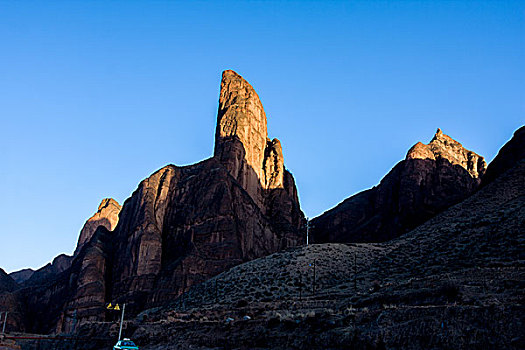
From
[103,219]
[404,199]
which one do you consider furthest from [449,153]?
[103,219]

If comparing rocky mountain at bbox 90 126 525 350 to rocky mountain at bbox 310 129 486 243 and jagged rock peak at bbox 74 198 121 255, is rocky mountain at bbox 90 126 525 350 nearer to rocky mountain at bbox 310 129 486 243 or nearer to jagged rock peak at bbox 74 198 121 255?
rocky mountain at bbox 310 129 486 243

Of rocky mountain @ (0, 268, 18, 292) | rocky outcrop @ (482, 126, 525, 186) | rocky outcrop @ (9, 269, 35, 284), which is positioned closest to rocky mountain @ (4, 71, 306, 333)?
rocky mountain @ (0, 268, 18, 292)

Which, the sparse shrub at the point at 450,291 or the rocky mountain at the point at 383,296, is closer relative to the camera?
the rocky mountain at the point at 383,296

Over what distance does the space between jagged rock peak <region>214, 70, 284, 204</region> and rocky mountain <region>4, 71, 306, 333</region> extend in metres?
0.31

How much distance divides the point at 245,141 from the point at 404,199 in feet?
142

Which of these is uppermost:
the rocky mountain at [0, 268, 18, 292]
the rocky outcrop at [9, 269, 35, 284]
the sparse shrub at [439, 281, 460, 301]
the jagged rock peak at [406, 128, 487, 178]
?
the jagged rock peak at [406, 128, 487, 178]

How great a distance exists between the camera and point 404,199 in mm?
126250

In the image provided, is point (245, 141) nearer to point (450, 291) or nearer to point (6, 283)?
point (6, 283)

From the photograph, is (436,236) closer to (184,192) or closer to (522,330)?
(522,330)

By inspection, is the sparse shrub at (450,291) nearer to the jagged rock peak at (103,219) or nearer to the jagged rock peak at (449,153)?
the jagged rock peak at (449,153)

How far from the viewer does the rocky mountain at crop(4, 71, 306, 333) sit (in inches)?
3629

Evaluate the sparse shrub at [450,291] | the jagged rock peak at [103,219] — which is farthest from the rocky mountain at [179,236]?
the jagged rock peak at [103,219]

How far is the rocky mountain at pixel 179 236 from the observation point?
9219 cm

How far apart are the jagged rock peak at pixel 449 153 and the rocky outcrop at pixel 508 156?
101 ft
